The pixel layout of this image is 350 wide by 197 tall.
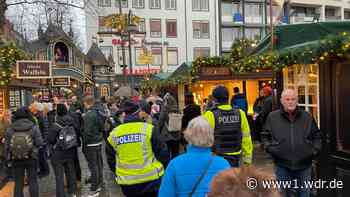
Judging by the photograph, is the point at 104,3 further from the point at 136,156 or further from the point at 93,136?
the point at 136,156

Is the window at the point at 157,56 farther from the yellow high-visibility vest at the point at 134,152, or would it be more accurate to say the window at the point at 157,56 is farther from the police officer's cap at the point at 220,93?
the yellow high-visibility vest at the point at 134,152

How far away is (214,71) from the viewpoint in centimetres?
1245

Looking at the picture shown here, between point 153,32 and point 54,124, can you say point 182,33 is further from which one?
point 54,124

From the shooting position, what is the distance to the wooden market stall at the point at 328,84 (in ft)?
Result: 15.3

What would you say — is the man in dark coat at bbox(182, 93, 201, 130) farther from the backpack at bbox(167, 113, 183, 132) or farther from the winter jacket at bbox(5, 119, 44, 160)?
the winter jacket at bbox(5, 119, 44, 160)

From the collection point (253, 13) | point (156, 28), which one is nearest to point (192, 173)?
point (156, 28)

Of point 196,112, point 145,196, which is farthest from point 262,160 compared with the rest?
point 145,196

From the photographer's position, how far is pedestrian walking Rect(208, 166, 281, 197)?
1543 mm

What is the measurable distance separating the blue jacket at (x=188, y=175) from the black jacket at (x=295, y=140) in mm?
1799

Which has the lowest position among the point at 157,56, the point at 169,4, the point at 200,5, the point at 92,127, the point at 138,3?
the point at 92,127

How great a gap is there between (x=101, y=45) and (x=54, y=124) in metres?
33.6

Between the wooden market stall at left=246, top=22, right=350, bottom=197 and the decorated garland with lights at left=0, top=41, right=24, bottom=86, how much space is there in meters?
5.54

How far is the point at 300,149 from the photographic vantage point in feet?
14.0

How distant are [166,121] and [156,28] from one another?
115ft
